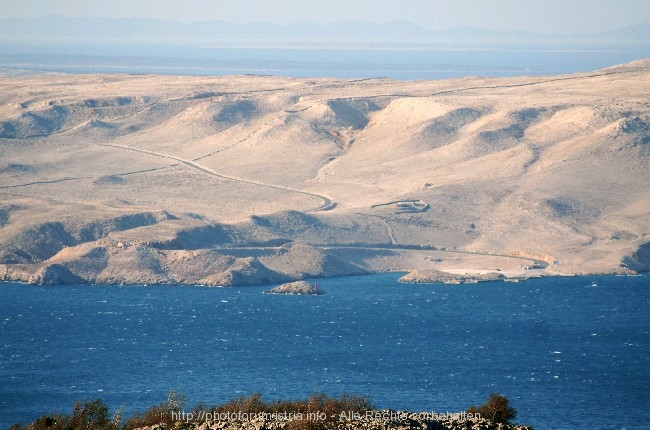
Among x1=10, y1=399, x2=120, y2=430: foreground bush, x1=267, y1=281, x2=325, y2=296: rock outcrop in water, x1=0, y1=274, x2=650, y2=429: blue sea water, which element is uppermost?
x1=10, y1=399, x2=120, y2=430: foreground bush

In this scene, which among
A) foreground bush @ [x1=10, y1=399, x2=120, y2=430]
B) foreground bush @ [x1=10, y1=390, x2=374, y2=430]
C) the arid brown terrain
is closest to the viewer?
foreground bush @ [x1=10, y1=390, x2=374, y2=430]

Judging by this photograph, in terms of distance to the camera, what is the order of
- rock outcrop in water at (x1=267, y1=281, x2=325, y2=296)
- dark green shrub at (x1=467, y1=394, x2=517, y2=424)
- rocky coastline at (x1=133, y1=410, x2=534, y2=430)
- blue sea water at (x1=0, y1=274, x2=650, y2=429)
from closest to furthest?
rocky coastline at (x1=133, y1=410, x2=534, y2=430) → dark green shrub at (x1=467, y1=394, x2=517, y2=424) → blue sea water at (x1=0, y1=274, x2=650, y2=429) → rock outcrop in water at (x1=267, y1=281, x2=325, y2=296)

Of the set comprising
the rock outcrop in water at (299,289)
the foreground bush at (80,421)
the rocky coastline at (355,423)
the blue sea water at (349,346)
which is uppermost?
the rocky coastline at (355,423)

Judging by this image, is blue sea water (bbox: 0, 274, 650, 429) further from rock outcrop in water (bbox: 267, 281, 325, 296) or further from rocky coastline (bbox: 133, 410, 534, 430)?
rocky coastline (bbox: 133, 410, 534, 430)

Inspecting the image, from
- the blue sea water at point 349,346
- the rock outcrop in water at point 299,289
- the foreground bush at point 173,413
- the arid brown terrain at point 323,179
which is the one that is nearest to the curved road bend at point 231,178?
the arid brown terrain at point 323,179

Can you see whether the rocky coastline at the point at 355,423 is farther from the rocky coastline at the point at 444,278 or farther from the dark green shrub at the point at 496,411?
the rocky coastline at the point at 444,278

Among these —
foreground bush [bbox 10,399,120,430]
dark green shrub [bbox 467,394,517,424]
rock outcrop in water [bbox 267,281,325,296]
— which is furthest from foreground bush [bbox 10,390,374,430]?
rock outcrop in water [bbox 267,281,325,296]

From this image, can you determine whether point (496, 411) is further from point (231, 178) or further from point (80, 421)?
point (231, 178)
